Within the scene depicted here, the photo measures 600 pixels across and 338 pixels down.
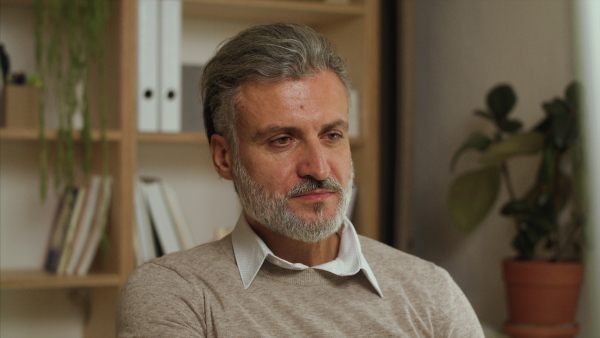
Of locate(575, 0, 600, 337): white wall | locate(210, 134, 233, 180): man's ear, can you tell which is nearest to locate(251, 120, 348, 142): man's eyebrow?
locate(210, 134, 233, 180): man's ear

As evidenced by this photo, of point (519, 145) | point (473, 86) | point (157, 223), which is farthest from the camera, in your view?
point (473, 86)

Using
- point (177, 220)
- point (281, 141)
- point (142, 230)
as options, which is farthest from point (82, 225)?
point (281, 141)

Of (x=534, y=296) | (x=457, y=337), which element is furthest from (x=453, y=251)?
(x=457, y=337)

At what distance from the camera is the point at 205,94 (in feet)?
4.70

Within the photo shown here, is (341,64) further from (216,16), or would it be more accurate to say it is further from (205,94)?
(216,16)

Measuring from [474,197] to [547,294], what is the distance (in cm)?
39

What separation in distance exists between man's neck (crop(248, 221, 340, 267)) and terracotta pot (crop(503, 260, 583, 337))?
3.15 ft

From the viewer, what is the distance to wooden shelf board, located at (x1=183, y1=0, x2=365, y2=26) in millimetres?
2412

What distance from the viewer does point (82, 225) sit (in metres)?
2.26

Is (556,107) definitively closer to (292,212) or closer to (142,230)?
(292,212)

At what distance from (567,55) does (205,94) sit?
4.05ft

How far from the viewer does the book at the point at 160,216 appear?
233 centimetres

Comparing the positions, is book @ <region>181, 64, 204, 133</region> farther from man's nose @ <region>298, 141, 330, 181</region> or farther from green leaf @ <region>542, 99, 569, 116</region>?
man's nose @ <region>298, 141, 330, 181</region>

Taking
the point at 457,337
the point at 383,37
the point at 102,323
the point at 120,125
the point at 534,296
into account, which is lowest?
the point at 102,323
